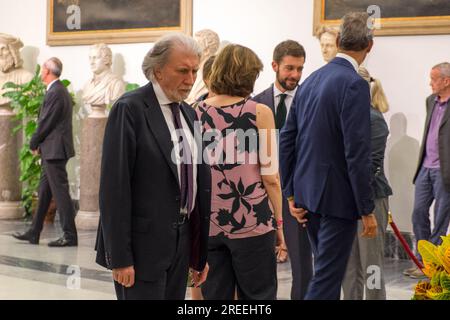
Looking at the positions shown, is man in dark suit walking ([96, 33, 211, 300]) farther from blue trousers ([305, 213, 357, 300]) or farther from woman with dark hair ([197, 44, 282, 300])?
blue trousers ([305, 213, 357, 300])

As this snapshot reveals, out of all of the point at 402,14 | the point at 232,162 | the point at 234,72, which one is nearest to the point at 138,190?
the point at 232,162

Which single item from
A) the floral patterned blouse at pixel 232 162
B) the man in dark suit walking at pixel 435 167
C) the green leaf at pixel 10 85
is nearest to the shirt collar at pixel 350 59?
the floral patterned blouse at pixel 232 162

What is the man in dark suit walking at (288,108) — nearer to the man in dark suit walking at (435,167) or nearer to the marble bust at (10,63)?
the man in dark suit walking at (435,167)

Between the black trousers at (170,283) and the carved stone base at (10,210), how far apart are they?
9.00 m

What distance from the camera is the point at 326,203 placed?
4414 millimetres

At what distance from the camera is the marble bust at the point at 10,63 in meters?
11.9

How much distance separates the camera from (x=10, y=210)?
1198 cm

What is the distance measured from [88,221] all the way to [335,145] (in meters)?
7.13

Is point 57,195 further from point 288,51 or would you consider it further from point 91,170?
point 288,51

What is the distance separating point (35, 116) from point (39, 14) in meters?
1.80

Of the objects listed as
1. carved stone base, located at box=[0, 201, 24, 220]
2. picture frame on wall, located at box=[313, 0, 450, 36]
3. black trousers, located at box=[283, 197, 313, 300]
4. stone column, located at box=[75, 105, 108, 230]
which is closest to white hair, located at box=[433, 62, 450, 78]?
picture frame on wall, located at box=[313, 0, 450, 36]

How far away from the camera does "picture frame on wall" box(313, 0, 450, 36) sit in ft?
29.7
